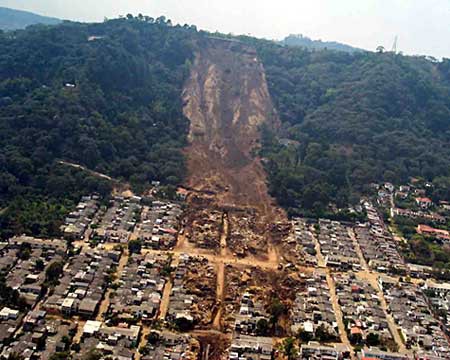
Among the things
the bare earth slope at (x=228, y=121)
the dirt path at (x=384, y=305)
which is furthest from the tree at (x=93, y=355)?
the bare earth slope at (x=228, y=121)

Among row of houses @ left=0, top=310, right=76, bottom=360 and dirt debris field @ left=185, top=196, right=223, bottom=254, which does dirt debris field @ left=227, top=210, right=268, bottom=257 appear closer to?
dirt debris field @ left=185, top=196, right=223, bottom=254

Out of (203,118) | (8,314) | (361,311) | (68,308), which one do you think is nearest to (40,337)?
(8,314)

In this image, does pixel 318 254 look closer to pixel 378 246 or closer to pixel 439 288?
pixel 378 246

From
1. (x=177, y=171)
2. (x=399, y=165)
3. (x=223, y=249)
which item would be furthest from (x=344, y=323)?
(x=399, y=165)

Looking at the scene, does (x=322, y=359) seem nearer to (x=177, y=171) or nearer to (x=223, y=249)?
(x=223, y=249)

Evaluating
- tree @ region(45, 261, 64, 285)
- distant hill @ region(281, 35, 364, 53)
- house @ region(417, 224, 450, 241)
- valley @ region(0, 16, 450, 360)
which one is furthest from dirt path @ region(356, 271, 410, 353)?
distant hill @ region(281, 35, 364, 53)
